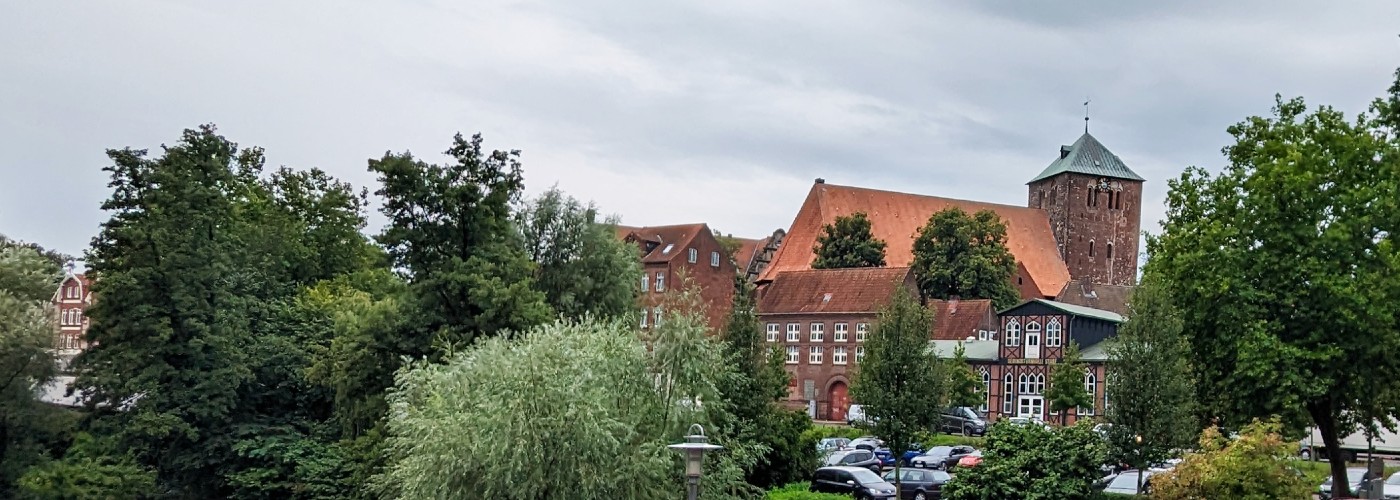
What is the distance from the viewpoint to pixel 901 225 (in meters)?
117

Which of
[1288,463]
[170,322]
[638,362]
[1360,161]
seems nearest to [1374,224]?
[1360,161]

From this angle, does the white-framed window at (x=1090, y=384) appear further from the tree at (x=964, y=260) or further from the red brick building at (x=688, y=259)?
the red brick building at (x=688, y=259)

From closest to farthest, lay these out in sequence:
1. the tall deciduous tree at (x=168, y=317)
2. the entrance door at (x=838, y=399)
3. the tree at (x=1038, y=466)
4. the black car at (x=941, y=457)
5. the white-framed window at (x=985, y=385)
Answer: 1. the tree at (x=1038, y=466)
2. the tall deciduous tree at (x=168, y=317)
3. the black car at (x=941, y=457)
4. the white-framed window at (x=985, y=385)
5. the entrance door at (x=838, y=399)

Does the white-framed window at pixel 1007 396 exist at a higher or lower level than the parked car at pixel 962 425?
higher

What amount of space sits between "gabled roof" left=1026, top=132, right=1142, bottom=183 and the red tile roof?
126 feet

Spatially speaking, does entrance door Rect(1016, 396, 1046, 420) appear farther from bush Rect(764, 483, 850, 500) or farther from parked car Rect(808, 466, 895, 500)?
bush Rect(764, 483, 850, 500)

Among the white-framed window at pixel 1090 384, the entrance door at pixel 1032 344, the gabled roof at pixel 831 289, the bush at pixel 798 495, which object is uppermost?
the gabled roof at pixel 831 289

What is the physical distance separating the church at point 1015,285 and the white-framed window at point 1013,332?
71 millimetres

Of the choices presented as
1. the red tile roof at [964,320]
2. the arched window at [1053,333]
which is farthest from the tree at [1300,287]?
the red tile roof at [964,320]

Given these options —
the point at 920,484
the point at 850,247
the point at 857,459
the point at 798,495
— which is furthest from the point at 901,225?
the point at 798,495

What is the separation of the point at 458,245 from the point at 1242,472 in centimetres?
2311

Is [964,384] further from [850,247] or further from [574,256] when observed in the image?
[850,247]

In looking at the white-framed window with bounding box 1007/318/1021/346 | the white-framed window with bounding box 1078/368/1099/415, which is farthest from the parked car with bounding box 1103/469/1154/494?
the white-framed window with bounding box 1007/318/1021/346

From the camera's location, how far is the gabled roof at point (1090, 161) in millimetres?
120625
